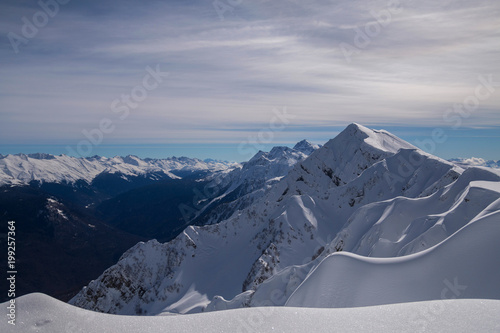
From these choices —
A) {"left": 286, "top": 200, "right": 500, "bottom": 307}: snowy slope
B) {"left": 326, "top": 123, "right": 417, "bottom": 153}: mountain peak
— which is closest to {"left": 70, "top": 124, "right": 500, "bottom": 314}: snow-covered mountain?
{"left": 286, "top": 200, "right": 500, "bottom": 307}: snowy slope

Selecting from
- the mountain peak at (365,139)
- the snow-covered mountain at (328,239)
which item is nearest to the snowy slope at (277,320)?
the snow-covered mountain at (328,239)

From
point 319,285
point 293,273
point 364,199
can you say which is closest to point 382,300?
point 319,285

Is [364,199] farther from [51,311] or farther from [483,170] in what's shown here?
[51,311]

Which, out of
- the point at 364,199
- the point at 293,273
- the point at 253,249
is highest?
the point at 364,199

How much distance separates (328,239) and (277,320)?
66.5 m

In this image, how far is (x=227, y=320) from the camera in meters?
7.43

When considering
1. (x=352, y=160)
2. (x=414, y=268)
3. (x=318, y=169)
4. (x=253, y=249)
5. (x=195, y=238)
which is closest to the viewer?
(x=414, y=268)

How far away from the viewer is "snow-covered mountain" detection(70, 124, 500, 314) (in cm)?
1622

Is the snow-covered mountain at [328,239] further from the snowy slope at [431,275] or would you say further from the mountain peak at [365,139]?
the mountain peak at [365,139]

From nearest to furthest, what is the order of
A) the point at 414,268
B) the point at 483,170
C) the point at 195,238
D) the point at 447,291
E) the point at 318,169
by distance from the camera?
the point at 447,291 → the point at 414,268 → the point at 483,170 → the point at 195,238 → the point at 318,169

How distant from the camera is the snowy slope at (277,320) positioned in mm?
6906

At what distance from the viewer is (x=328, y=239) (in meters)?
70.6

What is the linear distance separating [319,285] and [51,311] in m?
14.1

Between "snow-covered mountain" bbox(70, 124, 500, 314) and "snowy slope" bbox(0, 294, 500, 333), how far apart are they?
5.53 m
